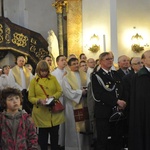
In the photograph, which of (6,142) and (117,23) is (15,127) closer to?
(6,142)

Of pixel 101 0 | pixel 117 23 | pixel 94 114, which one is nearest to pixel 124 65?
pixel 94 114

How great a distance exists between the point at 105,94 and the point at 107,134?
0.58 metres

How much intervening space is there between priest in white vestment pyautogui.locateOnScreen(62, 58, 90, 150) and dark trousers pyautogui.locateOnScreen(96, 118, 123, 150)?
763 millimetres

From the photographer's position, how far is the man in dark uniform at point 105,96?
5051mm

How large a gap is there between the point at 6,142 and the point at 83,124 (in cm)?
252

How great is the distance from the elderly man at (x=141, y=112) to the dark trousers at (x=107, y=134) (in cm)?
39

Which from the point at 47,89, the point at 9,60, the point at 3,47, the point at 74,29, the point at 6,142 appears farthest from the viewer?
the point at 9,60

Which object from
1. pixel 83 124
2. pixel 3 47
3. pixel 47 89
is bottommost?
pixel 83 124

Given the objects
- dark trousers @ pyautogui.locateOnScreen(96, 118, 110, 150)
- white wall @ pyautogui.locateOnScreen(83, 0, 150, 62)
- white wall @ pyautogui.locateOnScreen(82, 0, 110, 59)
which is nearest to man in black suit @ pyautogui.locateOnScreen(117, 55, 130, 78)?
dark trousers @ pyautogui.locateOnScreen(96, 118, 110, 150)

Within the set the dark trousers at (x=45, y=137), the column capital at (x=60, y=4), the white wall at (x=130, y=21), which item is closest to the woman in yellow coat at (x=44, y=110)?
the dark trousers at (x=45, y=137)

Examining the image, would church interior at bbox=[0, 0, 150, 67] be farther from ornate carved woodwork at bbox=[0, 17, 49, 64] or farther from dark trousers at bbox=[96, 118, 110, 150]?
dark trousers at bbox=[96, 118, 110, 150]

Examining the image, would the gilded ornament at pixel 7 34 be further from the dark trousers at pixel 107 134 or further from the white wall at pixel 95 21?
the dark trousers at pixel 107 134

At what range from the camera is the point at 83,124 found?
5.93 metres

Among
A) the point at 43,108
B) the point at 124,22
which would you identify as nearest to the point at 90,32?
the point at 124,22
